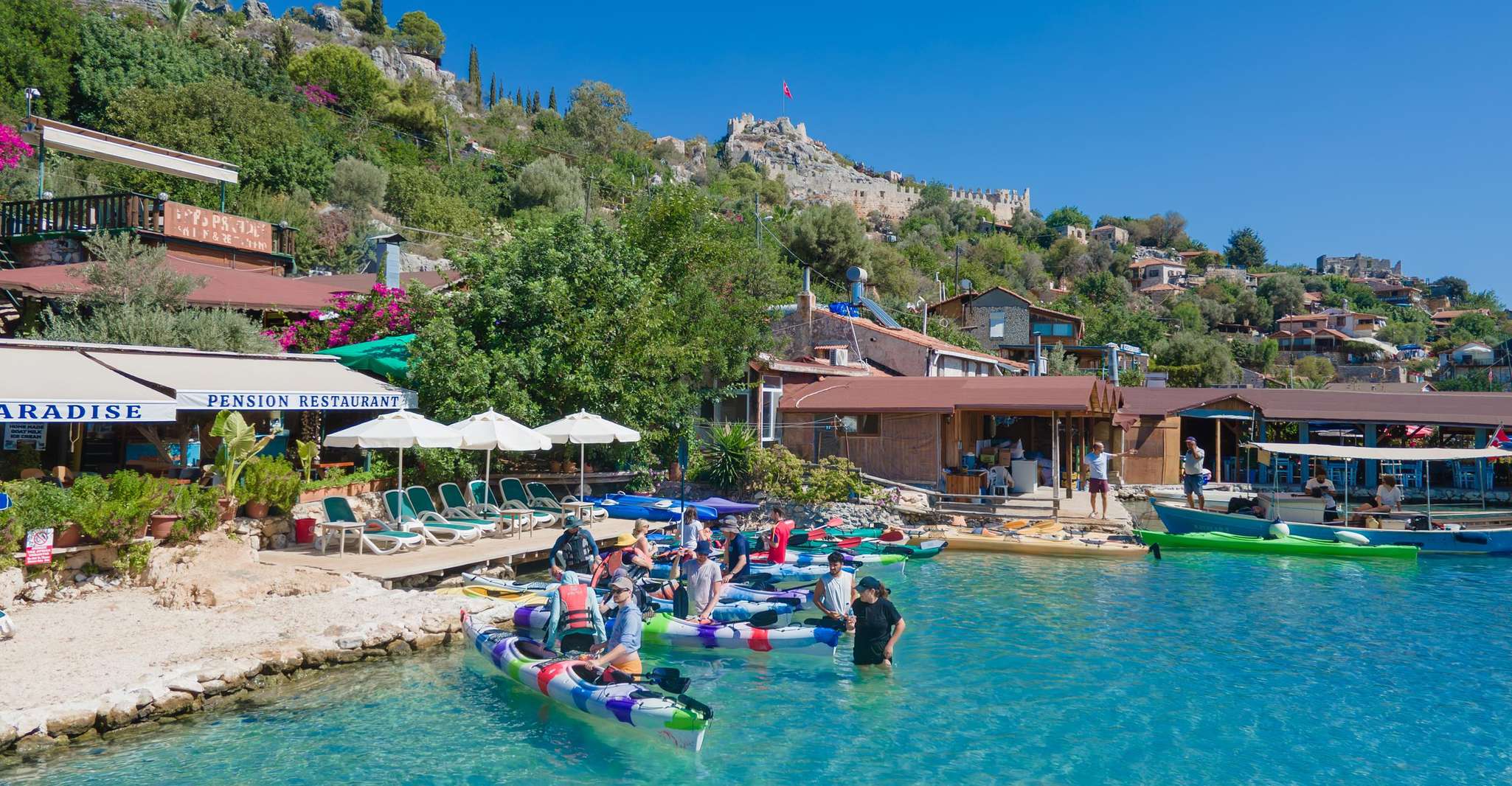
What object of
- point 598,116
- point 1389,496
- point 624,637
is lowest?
point 624,637

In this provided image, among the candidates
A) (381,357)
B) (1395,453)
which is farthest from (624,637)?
(1395,453)

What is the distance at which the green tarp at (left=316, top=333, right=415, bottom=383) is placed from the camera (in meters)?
22.2

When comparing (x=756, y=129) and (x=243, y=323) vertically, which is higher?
(x=756, y=129)

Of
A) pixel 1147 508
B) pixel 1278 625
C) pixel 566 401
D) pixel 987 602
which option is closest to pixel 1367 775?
pixel 1278 625

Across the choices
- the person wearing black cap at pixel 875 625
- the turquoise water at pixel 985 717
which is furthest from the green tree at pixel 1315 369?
the person wearing black cap at pixel 875 625

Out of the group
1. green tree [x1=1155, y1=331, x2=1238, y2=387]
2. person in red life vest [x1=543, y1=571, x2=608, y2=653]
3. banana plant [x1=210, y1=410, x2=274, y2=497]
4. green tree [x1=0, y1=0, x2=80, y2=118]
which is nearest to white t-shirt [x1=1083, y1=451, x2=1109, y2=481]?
person in red life vest [x1=543, y1=571, x2=608, y2=653]

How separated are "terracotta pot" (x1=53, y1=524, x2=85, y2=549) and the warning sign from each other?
249mm

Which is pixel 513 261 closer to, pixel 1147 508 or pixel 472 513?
pixel 472 513

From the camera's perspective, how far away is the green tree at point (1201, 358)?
67.2 m

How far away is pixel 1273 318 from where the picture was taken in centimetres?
10550

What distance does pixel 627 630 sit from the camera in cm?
1047

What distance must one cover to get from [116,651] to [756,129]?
492ft

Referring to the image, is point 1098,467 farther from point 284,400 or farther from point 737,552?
point 284,400

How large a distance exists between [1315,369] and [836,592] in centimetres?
8560
